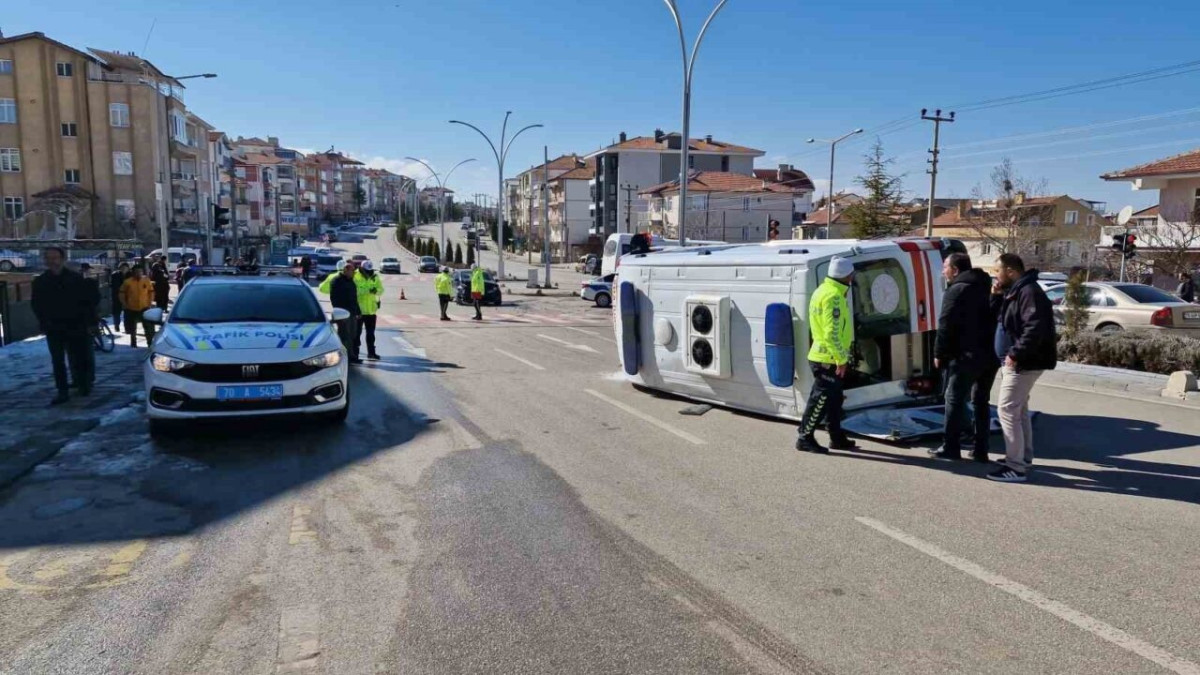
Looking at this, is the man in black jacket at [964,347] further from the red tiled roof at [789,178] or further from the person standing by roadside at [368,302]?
the red tiled roof at [789,178]

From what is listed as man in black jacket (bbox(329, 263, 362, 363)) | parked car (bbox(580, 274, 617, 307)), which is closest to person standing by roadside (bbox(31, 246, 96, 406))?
man in black jacket (bbox(329, 263, 362, 363))

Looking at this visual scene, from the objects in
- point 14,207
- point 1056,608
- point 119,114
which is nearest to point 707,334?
point 1056,608

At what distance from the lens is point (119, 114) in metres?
59.3

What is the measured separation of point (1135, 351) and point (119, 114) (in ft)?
217

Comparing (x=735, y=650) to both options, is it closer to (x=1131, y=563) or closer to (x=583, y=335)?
(x=1131, y=563)

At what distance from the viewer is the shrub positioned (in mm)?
11367

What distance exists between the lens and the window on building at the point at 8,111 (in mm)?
57062

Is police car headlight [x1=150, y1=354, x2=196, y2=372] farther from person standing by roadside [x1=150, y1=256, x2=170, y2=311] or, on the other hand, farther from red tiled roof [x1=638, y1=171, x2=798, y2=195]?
red tiled roof [x1=638, y1=171, x2=798, y2=195]

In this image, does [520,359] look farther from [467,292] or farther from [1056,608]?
[467,292]

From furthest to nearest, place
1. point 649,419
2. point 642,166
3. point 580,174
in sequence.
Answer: point 580,174 < point 642,166 < point 649,419

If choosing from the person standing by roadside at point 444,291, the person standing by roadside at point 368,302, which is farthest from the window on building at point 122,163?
the person standing by roadside at point 368,302

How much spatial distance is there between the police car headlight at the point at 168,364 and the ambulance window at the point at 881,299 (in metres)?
6.39

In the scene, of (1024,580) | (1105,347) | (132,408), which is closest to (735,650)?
(1024,580)

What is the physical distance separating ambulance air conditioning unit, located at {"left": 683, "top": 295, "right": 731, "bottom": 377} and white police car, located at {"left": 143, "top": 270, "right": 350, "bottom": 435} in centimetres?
387
